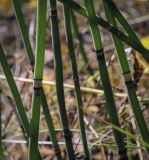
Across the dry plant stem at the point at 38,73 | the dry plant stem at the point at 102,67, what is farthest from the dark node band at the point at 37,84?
the dry plant stem at the point at 102,67

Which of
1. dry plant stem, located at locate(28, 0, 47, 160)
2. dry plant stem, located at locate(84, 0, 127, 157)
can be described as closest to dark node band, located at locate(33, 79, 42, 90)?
dry plant stem, located at locate(28, 0, 47, 160)

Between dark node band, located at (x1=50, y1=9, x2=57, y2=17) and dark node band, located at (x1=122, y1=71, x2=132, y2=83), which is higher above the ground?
dark node band, located at (x1=50, y1=9, x2=57, y2=17)

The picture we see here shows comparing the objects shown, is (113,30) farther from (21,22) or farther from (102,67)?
(21,22)

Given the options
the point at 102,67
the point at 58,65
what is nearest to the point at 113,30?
the point at 102,67

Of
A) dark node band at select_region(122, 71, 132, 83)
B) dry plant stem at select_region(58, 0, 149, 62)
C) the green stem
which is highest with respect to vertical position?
the green stem

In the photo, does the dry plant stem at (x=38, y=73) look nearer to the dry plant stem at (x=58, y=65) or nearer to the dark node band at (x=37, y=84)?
the dark node band at (x=37, y=84)

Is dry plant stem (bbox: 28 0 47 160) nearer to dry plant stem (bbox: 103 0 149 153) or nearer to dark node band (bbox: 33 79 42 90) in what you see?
dark node band (bbox: 33 79 42 90)

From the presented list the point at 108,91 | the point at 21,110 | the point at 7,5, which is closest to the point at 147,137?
the point at 108,91

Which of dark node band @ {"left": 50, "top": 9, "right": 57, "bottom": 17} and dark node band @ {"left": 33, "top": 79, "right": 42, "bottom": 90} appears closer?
dark node band @ {"left": 33, "top": 79, "right": 42, "bottom": 90}
